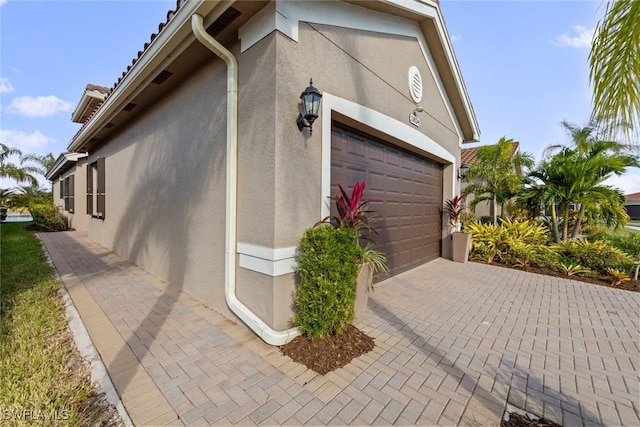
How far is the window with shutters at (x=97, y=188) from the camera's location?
8641 mm

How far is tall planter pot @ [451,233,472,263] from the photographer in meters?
7.92

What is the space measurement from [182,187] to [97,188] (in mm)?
6673

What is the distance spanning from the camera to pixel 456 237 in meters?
8.05

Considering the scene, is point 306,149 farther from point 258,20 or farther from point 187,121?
point 187,121

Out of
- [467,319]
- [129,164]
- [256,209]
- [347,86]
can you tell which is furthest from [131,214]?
[467,319]

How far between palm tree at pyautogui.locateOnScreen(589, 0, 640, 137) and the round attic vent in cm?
405

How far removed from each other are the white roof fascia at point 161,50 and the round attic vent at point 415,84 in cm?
426

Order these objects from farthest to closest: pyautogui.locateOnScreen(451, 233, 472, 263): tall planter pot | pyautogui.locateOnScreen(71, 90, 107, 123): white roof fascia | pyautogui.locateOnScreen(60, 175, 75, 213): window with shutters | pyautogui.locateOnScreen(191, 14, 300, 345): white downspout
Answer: pyautogui.locateOnScreen(60, 175, 75, 213): window with shutters
pyautogui.locateOnScreen(71, 90, 107, 123): white roof fascia
pyautogui.locateOnScreen(451, 233, 472, 263): tall planter pot
pyautogui.locateOnScreen(191, 14, 300, 345): white downspout

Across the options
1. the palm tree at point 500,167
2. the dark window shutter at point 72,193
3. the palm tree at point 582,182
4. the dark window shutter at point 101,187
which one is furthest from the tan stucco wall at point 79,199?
the palm tree at point 582,182

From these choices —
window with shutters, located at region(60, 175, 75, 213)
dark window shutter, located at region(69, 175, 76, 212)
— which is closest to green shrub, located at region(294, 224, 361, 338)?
dark window shutter, located at region(69, 175, 76, 212)

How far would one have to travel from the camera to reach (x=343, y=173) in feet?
14.6

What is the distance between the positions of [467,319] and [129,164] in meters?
7.93

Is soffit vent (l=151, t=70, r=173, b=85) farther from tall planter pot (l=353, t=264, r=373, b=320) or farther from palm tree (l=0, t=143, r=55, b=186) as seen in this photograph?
palm tree (l=0, t=143, r=55, b=186)

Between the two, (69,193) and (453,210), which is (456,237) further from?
(69,193)
